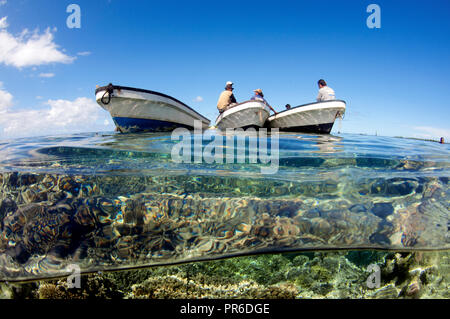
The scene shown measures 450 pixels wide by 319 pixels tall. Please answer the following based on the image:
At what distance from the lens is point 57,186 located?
3.45 m

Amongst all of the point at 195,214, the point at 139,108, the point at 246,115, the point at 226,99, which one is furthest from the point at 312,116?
the point at 195,214

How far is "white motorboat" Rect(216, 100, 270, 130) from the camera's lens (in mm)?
11406

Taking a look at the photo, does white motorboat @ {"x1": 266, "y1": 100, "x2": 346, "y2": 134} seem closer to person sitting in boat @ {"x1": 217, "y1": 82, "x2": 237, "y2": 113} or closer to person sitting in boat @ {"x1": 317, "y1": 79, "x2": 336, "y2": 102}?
person sitting in boat @ {"x1": 317, "y1": 79, "x2": 336, "y2": 102}

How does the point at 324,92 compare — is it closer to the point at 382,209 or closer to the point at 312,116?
→ the point at 312,116

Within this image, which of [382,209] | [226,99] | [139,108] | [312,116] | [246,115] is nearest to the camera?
[382,209]

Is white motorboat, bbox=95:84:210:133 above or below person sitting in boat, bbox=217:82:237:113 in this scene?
below

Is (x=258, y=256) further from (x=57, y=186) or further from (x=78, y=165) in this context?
(x=78, y=165)

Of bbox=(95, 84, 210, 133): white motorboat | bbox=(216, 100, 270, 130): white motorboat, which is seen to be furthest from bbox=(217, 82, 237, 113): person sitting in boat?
bbox=(95, 84, 210, 133): white motorboat

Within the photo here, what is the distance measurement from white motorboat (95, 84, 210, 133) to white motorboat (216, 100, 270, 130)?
2.82 m

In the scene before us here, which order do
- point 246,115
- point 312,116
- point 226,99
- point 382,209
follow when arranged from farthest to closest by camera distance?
point 226,99, point 312,116, point 246,115, point 382,209

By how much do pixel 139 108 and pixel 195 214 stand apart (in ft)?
29.9

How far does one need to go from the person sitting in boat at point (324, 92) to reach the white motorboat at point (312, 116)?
0.78 m

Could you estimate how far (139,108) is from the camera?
10.7 metres

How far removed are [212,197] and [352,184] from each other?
2.36 m
